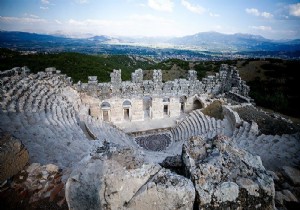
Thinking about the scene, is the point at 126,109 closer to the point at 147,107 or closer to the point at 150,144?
the point at 147,107

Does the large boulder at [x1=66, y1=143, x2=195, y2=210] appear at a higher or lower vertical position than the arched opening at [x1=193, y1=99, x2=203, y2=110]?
higher

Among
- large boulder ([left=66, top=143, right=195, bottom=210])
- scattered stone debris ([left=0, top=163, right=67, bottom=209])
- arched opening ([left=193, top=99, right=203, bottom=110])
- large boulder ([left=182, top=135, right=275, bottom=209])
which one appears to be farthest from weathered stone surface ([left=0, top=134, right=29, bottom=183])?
arched opening ([left=193, top=99, right=203, bottom=110])

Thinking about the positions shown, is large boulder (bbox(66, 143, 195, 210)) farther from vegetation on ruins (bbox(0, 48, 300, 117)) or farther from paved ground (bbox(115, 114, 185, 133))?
vegetation on ruins (bbox(0, 48, 300, 117))

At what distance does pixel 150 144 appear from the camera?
1656 centimetres

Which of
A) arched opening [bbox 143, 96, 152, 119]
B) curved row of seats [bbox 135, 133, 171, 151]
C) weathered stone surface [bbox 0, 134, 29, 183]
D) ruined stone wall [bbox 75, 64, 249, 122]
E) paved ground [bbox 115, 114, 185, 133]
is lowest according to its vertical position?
curved row of seats [bbox 135, 133, 171, 151]

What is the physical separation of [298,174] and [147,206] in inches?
247

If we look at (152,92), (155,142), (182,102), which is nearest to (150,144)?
(155,142)

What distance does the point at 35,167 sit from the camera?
6.12 m

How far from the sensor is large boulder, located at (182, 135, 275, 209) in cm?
372

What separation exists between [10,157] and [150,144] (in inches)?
470

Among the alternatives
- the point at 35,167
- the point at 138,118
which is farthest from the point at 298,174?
the point at 138,118

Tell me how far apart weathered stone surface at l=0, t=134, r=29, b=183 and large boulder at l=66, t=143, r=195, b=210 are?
290 cm

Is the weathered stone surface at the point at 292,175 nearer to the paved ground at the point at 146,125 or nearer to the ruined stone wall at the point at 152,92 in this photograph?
the paved ground at the point at 146,125

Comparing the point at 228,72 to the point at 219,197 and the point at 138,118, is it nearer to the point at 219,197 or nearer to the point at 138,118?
the point at 138,118
